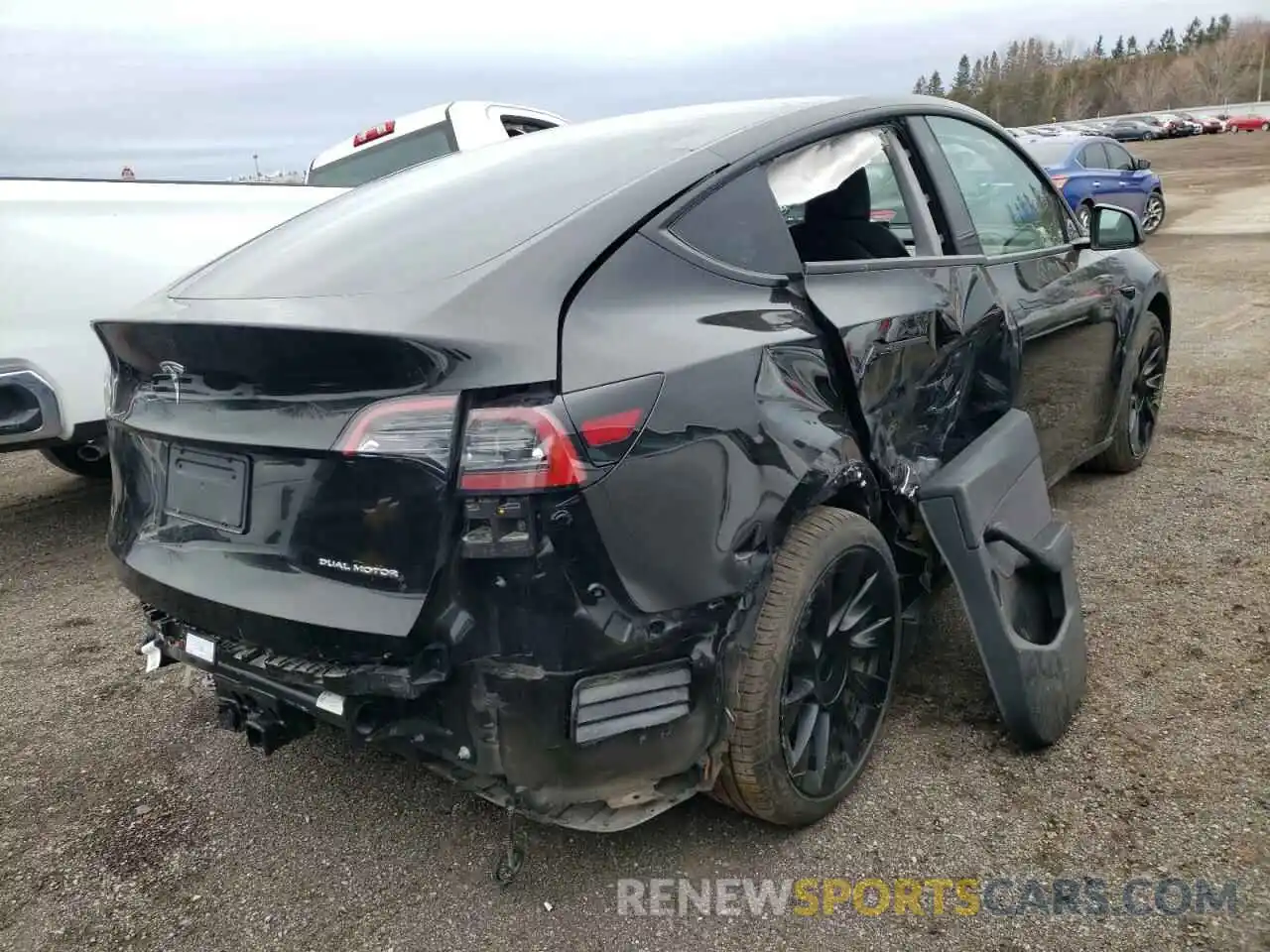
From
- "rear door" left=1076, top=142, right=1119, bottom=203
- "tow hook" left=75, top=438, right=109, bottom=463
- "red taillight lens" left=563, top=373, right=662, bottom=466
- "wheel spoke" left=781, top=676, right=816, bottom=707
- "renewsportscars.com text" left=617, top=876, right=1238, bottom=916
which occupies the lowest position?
"renewsportscars.com text" left=617, top=876, right=1238, bottom=916

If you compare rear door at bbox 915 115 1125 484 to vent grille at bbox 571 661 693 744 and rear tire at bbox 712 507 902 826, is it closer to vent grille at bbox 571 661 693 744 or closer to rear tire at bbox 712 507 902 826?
rear tire at bbox 712 507 902 826

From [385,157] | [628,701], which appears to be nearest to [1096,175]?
[385,157]

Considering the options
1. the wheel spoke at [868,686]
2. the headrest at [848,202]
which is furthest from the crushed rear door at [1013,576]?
the headrest at [848,202]

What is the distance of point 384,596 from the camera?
182cm

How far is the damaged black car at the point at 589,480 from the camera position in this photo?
5.86 ft

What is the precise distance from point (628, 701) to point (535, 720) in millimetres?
190

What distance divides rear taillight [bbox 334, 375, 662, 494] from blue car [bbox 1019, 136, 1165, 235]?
14.5 metres

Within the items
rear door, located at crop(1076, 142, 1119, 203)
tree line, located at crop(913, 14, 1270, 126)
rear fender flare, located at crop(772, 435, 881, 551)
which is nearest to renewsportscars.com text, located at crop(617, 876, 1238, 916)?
rear fender flare, located at crop(772, 435, 881, 551)

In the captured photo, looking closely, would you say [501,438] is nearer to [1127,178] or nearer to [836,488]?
[836,488]

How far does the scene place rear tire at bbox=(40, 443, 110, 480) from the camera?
514cm

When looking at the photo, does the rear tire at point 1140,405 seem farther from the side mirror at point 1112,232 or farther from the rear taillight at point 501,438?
the rear taillight at point 501,438

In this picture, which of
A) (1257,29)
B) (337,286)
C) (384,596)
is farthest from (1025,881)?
(1257,29)

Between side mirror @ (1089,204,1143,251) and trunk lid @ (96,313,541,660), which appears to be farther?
side mirror @ (1089,204,1143,251)

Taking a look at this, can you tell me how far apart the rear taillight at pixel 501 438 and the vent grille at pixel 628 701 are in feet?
1.34
